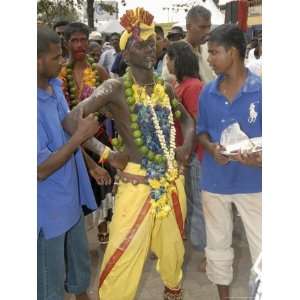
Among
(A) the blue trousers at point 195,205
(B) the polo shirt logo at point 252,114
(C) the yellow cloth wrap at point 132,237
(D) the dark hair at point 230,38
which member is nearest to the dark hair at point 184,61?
(A) the blue trousers at point 195,205

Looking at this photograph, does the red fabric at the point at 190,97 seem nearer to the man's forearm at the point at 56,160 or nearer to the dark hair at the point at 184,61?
the dark hair at the point at 184,61

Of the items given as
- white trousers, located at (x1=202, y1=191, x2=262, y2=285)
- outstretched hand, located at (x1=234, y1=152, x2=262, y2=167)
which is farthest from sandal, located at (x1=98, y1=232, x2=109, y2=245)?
outstretched hand, located at (x1=234, y1=152, x2=262, y2=167)

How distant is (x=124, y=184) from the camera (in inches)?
115

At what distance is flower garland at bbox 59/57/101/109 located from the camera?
427 cm

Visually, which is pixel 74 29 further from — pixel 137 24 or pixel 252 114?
pixel 252 114

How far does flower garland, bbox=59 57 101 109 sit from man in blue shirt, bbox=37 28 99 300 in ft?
5.30

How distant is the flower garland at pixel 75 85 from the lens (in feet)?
14.0
